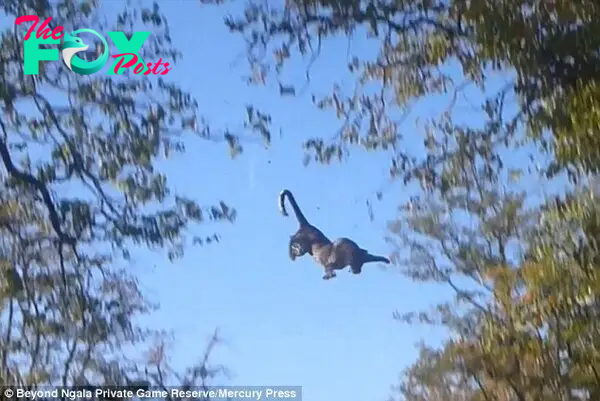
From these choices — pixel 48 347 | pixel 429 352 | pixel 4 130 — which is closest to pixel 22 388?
pixel 48 347

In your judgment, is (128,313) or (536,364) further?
(128,313)

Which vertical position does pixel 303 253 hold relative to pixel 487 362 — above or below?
above

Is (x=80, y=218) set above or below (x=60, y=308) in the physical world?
above

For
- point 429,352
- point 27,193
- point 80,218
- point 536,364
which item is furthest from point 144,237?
point 536,364

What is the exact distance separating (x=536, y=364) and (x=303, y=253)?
96 centimetres

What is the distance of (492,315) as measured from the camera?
10.7ft

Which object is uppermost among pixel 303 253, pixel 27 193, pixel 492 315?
pixel 27 193

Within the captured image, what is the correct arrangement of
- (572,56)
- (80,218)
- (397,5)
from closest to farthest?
(572,56) < (397,5) < (80,218)

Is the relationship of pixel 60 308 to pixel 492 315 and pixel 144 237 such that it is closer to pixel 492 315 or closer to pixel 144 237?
pixel 144 237

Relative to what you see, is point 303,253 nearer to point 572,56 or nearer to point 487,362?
point 487,362

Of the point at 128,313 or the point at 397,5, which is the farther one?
the point at 128,313

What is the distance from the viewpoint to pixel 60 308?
330 centimetres

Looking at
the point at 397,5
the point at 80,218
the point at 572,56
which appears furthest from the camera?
the point at 80,218

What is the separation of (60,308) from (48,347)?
0.15 m
